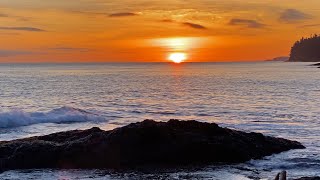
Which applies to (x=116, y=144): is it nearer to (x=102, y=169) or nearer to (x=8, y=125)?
(x=102, y=169)

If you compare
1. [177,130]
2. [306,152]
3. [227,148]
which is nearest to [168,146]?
[177,130]

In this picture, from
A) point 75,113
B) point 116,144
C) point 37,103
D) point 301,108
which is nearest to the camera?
point 116,144

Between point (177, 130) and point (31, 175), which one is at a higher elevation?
point (177, 130)

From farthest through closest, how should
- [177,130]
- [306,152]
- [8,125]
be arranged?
1. [8,125]
2. [306,152]
3. [177,130]

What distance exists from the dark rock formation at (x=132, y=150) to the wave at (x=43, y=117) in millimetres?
14109

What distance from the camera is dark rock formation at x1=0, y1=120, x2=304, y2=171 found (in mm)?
17750

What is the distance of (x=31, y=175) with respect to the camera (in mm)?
16609

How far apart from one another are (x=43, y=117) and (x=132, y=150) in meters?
20.7

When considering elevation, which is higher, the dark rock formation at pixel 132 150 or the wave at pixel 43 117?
the dark rock formation at pixel 132 150

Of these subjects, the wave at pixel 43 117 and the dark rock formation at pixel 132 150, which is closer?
the dark rock formation at pixel 132 150

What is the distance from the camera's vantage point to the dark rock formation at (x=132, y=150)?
58.2 feet

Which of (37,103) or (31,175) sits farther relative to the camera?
(37,103)

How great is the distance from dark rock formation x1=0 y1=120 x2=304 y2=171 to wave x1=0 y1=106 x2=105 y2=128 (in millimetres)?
14109

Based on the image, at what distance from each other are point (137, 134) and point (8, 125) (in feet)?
57.9
